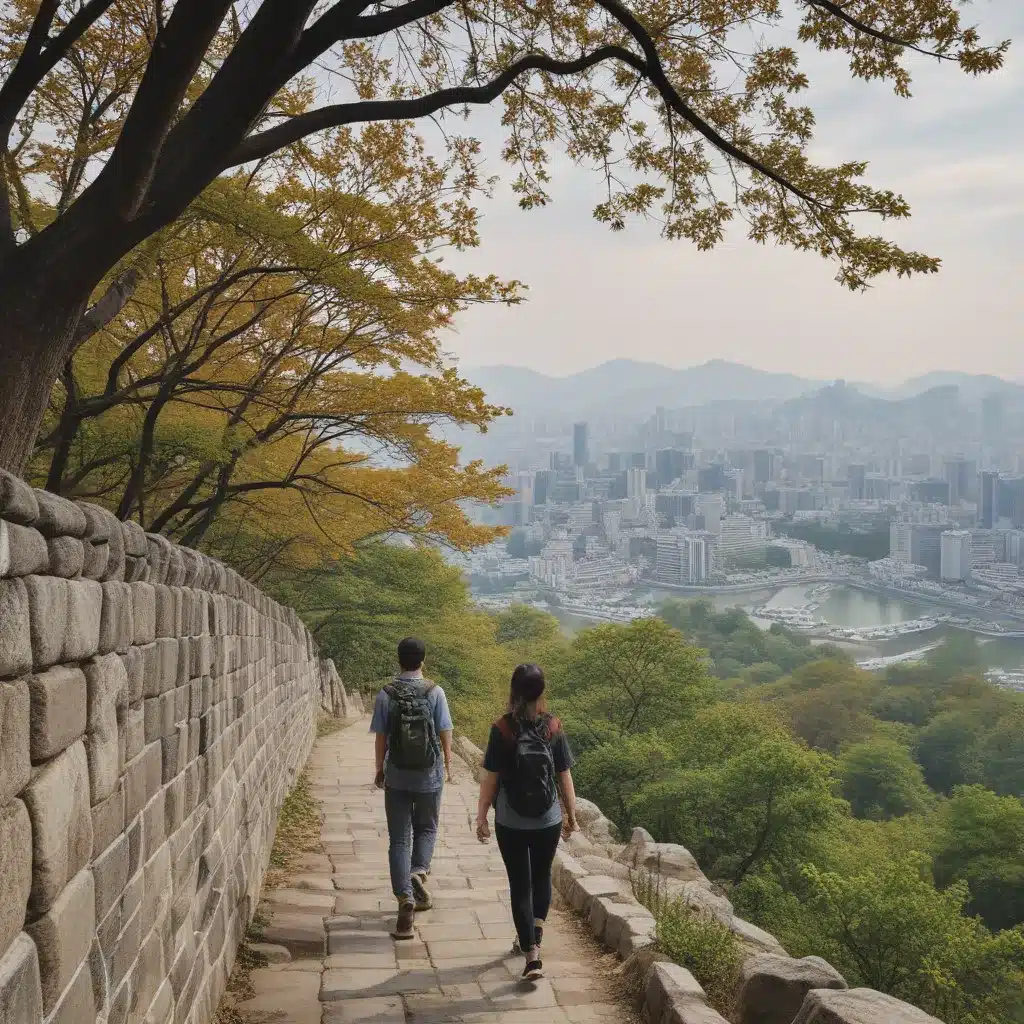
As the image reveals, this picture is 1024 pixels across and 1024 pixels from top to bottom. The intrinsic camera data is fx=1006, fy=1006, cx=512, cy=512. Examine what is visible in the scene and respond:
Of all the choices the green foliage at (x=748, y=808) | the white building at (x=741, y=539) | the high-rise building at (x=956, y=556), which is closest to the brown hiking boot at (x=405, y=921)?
the green foliage at (x=748, y=808)

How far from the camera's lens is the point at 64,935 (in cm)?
208

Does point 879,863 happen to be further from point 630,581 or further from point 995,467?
point 995,467

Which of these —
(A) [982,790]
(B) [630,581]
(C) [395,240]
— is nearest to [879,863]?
(A) [982,790]

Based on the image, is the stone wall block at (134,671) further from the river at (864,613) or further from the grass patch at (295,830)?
the river at (864,613)

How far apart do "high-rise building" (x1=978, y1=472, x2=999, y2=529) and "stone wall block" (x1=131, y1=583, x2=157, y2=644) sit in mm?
163907

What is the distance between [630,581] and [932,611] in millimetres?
41892

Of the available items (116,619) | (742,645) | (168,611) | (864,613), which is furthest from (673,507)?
(116,619)

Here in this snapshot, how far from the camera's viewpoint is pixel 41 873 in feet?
6.31

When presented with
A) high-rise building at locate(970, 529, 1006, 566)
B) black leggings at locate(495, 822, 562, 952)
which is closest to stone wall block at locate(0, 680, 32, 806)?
black leggings at locate(495, 822, 562, 952)

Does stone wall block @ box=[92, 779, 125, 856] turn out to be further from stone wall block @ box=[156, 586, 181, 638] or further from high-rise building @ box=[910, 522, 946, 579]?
high-rise building @ box=[910, 522, 946, 579]

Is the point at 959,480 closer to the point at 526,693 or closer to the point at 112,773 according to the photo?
the point at 526,693

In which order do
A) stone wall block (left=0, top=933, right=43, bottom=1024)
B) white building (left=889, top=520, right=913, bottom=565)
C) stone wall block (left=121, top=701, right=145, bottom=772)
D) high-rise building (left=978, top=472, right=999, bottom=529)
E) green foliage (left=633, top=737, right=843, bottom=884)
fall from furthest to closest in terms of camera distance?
1. high-rise building (left=978, top=472, right=999, bottom=529)
2. white building (left=889, top=520, right=913, bottom=565)
3. green foliage (left=633, top=737, right=843, bottom=884)
4. stone wall block (left=121, top=701, right=145, bottom=772)
5. stone wall block (left=0, top=933, right=43, bottom=1024)

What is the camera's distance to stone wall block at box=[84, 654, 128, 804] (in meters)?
2.40

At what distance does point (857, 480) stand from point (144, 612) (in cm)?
19989
